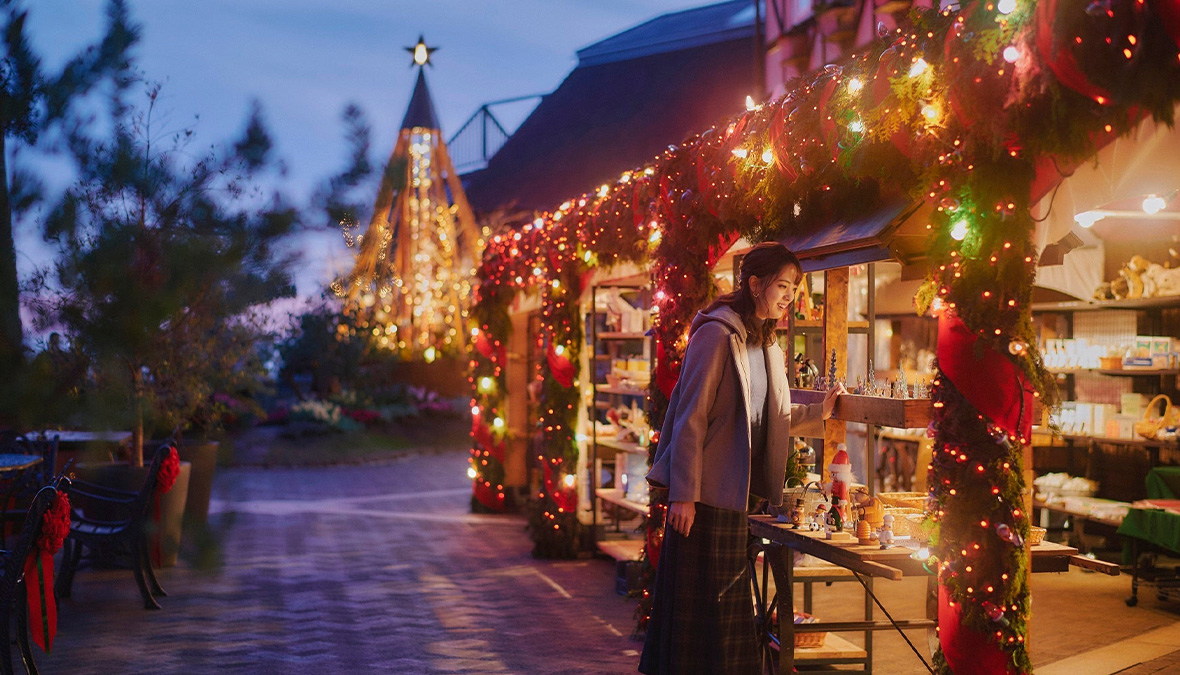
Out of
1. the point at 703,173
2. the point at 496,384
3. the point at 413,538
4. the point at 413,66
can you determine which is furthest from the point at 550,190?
the point at 413,66

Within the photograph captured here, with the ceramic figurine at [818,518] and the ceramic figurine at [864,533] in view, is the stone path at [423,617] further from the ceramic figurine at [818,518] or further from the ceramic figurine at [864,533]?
the ceramic figurine at [864,533]

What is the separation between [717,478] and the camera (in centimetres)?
333

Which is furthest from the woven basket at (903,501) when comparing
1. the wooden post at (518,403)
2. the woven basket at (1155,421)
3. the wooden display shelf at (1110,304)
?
the wooden post at (518,403)

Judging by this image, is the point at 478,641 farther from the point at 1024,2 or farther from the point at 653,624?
the point at 1024,2

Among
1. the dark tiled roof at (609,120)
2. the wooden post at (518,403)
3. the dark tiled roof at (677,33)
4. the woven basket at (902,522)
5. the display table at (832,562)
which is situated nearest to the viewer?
the display table at (832,562)

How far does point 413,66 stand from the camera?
4.24 ft

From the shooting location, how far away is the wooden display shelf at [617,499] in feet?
21.5

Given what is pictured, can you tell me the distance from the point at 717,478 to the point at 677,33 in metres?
17.4

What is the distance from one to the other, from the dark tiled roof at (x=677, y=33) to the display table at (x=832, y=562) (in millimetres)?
15050

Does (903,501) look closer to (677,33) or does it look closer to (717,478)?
(717,478)

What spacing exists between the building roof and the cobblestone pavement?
32.7ft

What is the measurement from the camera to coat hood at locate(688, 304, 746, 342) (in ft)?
11.1

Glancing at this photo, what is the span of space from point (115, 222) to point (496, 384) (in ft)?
27.8

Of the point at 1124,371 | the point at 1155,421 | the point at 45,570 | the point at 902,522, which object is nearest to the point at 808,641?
the point at 902,522
